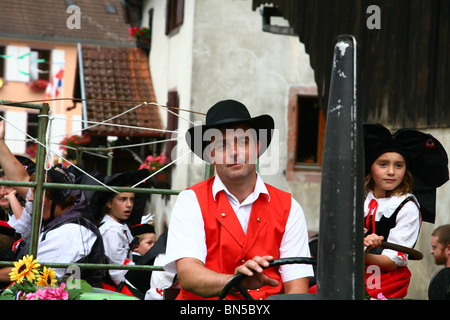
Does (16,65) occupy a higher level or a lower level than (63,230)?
higher

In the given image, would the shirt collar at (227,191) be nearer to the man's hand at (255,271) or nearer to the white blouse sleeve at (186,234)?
the white blouse sleeve at (186,234)

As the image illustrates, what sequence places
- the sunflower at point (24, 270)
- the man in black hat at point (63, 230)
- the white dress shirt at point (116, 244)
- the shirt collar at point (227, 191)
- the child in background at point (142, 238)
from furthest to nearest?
1. the child in background at point (142, 238)
2. the white dress shirt at point (116, 244)
3. the man in black hat at point (63, 230)
4. the sunflower at point (24, 270)
5. the shirt collar at point (227, 191)

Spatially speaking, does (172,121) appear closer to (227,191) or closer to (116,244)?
(116,244)

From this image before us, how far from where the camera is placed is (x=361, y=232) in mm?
1663

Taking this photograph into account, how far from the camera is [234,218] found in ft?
9.53

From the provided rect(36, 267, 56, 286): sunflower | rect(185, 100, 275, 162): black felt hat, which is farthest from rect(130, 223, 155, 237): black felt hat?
rect(185, 100, 275, 162): black felt hat

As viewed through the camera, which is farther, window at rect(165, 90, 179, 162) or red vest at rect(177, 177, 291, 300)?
window at rect(165, 90, 179, 162)

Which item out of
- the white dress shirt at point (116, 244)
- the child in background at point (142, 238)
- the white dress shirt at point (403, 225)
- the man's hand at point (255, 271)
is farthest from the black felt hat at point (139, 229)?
the man's hand at point (255, 271)

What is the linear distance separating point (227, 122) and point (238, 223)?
0.46m

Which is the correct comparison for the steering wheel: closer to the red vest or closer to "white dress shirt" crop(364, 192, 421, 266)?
the red vest

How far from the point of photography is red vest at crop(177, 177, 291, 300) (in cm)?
284

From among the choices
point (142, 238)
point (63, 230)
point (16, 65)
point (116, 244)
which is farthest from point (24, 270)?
point (16, 65)

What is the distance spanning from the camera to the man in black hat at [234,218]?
2830 mm
